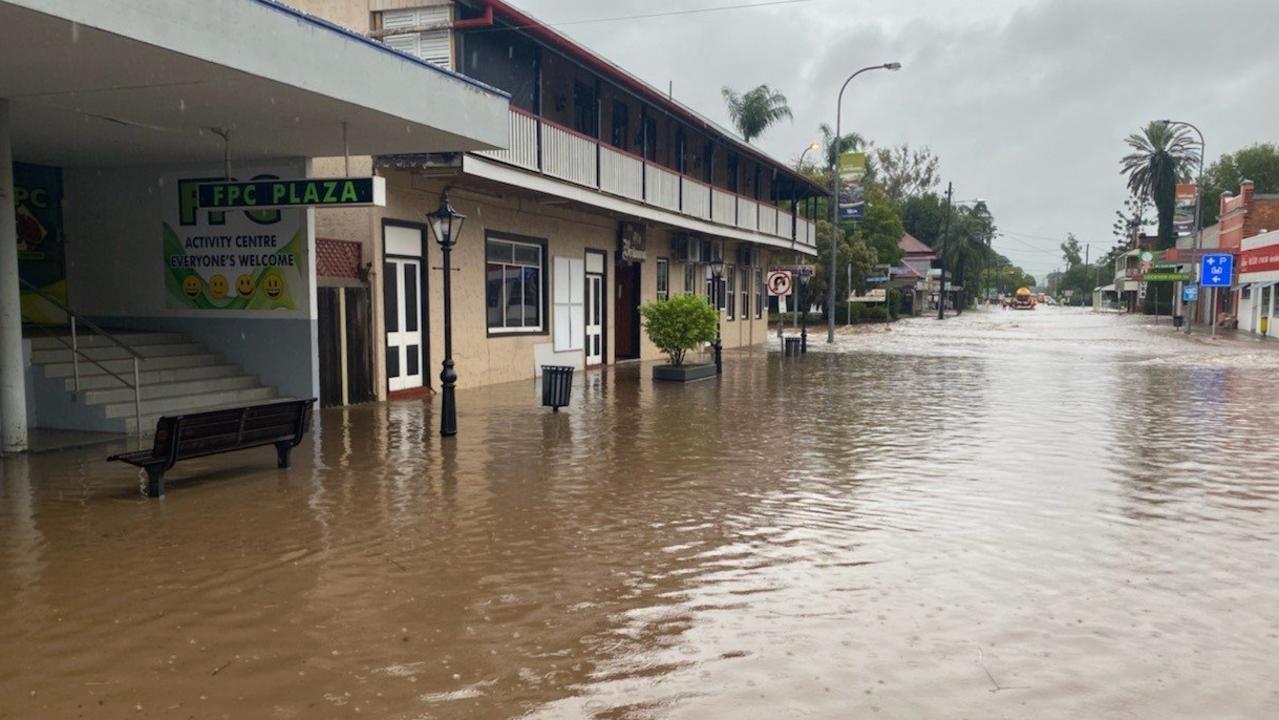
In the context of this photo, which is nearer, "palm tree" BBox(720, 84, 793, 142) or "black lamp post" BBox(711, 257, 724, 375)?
"black lamp post" BBox(711, 257, 724, 375)

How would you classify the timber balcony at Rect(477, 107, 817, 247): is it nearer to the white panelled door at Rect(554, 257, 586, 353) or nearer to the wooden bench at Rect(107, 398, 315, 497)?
the white panelled door at Rect(554, 257, 586, 353)

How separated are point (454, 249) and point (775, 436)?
7.92 m

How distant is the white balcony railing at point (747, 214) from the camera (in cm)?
2903

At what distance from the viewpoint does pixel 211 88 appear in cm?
891

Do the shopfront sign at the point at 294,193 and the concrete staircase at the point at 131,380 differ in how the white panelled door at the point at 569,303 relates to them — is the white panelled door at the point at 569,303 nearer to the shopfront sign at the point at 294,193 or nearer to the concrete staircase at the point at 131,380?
the concrete staircase at the point at 131,380

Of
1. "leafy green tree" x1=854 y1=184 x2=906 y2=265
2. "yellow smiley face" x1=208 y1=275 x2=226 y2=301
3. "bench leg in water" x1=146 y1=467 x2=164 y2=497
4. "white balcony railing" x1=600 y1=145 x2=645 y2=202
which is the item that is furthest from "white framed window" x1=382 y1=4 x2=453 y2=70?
"leafy green tree" x1=854 y1=184 x2=906 y2=265

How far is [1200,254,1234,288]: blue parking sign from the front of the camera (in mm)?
47375

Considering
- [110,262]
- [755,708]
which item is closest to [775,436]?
[755,708]

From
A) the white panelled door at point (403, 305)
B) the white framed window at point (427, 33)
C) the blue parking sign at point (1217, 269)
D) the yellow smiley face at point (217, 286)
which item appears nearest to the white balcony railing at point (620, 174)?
the white framed window at point (427, 33)

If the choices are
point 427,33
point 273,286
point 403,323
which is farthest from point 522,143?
point 273,286

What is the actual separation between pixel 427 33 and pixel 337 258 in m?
4.29

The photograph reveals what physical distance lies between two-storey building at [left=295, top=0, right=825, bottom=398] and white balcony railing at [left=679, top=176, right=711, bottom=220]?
79mm

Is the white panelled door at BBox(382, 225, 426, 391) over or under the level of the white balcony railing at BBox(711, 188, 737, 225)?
under

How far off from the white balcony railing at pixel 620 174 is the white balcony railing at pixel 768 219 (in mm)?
11153
